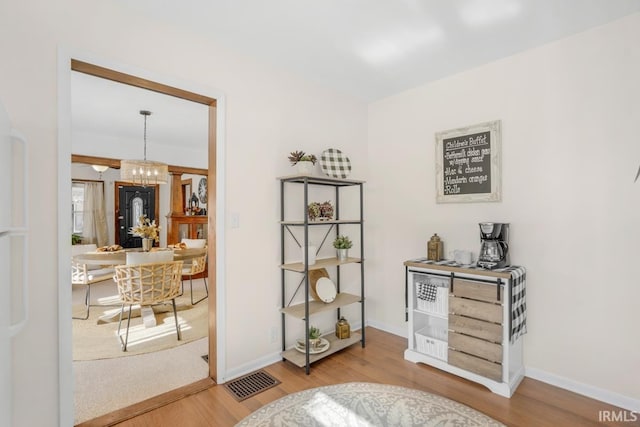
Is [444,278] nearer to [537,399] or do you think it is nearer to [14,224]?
[537,399]

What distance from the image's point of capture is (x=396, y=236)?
3275 mm

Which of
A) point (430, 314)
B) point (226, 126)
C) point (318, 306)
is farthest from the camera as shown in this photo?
point (318, 306)

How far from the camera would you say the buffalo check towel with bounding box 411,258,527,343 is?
7.18 ft

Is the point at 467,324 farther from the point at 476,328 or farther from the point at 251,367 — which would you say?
the point at 251,367

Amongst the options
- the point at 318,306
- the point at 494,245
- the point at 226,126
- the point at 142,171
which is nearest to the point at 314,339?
the point at 318,306

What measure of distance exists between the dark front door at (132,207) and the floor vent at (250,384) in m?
5.89

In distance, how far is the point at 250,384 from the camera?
90.8 inches

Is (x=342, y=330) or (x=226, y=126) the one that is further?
(x=342, y=330)

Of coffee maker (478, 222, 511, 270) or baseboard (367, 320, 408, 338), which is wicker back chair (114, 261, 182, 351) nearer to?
baseboard (367, 320, 408, 338)

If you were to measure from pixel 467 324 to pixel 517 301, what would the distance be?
381 millimetres

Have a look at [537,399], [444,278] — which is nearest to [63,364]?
[444,278]

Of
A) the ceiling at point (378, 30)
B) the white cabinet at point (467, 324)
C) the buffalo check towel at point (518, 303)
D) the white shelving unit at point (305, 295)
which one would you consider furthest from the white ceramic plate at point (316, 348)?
the ceiling at point (378, 30)

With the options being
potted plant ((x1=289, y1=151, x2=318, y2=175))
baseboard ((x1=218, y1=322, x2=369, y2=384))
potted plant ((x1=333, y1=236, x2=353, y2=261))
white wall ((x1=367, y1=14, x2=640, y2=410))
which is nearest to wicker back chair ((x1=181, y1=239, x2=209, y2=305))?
baseboard ((x1=218, y1=322, x2=369, y2=384))

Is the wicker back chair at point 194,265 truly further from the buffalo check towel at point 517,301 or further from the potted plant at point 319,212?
the buffalo check towel at point 517,301
